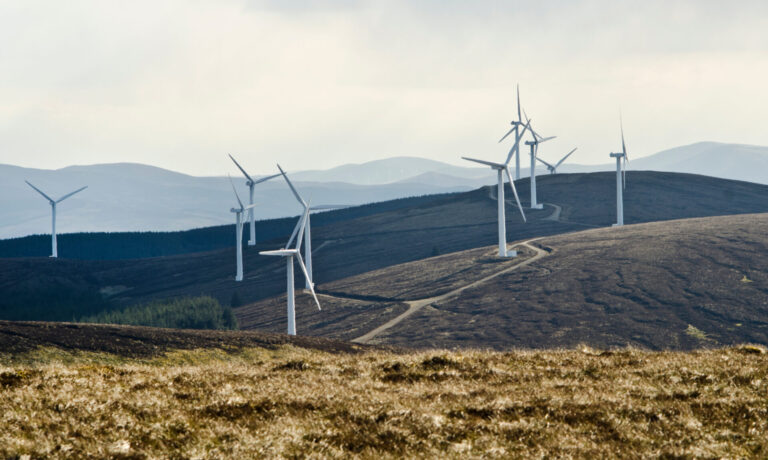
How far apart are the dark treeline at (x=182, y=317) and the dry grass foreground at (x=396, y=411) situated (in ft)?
371

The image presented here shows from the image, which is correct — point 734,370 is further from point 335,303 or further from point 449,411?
point 335,303

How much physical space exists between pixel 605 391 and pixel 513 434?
14.4 ft

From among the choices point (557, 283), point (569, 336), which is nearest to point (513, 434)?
point (569, 336)

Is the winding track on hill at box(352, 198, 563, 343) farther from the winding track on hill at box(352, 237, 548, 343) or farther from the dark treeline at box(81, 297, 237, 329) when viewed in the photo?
the dark treeline at box(81, 297, 237, 329)

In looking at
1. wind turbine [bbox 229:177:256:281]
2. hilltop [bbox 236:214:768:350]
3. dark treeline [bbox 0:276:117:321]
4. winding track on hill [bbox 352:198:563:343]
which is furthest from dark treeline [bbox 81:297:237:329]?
wind turbine [bbox 229:177:256:281]

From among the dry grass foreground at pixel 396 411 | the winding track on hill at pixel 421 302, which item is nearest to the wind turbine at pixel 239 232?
the winding track on hill at pixel 421 302

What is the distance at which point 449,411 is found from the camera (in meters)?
18.2

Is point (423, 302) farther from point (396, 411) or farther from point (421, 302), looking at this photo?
point (396, 411)

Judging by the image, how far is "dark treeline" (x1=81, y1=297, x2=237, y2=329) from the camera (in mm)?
134750

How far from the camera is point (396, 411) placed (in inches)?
702

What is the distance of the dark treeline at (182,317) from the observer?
135 m

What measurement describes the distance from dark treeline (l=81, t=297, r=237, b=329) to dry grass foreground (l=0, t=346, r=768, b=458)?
113046 mm

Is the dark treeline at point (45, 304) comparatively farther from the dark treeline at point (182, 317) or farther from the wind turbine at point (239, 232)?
the wind turbine at point (239, 232)

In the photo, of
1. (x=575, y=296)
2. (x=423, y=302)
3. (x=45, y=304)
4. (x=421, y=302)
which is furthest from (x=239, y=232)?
(x=575, y=296)
